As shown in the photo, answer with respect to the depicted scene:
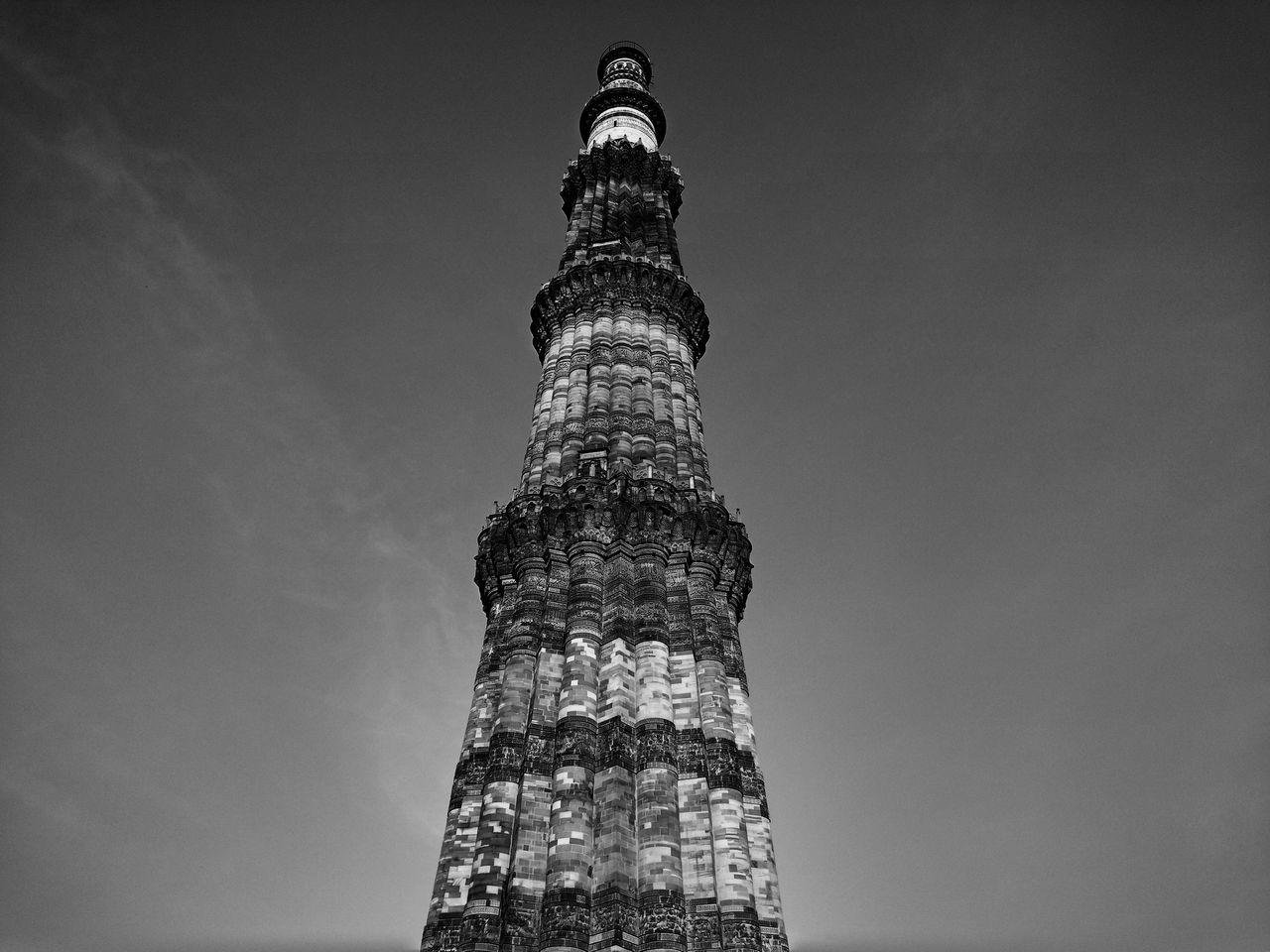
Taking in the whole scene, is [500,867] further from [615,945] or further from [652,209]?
[652,209]

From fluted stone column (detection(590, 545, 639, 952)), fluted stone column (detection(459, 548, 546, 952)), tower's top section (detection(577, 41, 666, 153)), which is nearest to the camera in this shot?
fluted stone column (detection(590, 545, 639, 952))

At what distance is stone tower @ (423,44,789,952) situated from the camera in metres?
14.5

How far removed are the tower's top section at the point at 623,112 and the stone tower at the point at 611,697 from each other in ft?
47.2

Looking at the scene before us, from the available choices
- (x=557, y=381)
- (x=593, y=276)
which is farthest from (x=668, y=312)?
(x=557, y=381)

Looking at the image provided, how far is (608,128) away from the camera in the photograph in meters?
38.8

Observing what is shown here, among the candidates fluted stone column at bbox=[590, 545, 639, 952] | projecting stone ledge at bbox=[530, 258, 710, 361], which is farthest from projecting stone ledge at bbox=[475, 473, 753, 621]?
projecting stone ledge at bbox=[530, 258, 710, 361]

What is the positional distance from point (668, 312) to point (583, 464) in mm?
7897

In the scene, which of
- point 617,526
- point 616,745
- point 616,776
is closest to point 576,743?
point 616,745

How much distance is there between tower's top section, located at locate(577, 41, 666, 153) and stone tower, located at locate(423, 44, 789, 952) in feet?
47.2

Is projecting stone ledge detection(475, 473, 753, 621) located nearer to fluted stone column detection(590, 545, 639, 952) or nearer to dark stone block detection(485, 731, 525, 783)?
fluted stone column detection(590, 545, 639, 952)

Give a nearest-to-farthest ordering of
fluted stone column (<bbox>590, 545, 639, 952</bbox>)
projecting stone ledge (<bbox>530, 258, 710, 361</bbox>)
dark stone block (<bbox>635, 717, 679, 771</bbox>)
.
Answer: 1. fluted stone column (<bbox>590, 545, 639, 952</bbox>)
2. dark stone block (<bbox>635, 717, 679, 771</bbox>)
3. projecting stone ledge (<bbox>530, 258, 710, 361</bbox>)

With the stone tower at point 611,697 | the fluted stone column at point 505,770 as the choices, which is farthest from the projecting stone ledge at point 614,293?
the fluted stone column at point 505,770

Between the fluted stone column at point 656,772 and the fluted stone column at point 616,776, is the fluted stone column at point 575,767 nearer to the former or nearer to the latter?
the fluted stone column at point 616,776

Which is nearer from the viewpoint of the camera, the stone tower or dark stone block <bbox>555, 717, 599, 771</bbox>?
the stone tower
